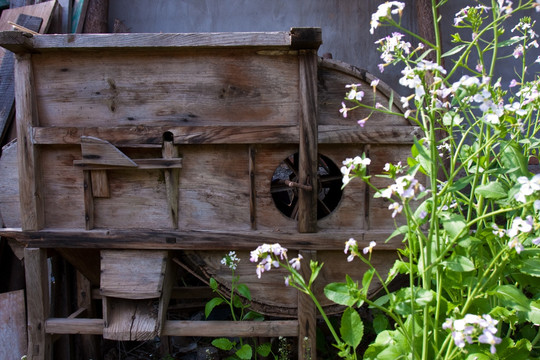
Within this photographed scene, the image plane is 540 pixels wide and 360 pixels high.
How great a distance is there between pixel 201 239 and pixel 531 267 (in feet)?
5.40

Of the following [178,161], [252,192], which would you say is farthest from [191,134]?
[252,192]

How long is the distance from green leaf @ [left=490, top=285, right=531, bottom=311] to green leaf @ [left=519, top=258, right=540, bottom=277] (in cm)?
8

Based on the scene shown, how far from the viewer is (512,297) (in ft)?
5.13

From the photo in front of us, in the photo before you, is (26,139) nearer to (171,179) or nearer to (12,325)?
(171,179)

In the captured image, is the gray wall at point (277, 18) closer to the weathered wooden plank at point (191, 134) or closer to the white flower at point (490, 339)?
the weathered wooden plank at point (191, 134)

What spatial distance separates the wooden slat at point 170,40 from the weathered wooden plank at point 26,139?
0.50ft

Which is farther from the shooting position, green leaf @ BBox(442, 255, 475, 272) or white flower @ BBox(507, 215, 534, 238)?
green leaf @ BBox(442, 255, 475, 272)

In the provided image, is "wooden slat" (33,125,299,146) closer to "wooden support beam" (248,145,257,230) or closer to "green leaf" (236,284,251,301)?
"wooden support beam" (248,145,257,230)

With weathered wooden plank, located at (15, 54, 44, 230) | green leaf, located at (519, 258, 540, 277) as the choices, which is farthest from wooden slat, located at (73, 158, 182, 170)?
green leaf, located at (519, 258, 540, 277)

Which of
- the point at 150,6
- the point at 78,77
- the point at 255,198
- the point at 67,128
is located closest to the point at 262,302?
the point at 255,198

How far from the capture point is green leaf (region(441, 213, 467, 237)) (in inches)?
58.9

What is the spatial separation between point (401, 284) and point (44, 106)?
2.32m

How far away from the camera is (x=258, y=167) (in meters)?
2.65

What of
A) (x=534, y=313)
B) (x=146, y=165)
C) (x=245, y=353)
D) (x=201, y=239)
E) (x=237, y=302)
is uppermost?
(x=146, y=165)
